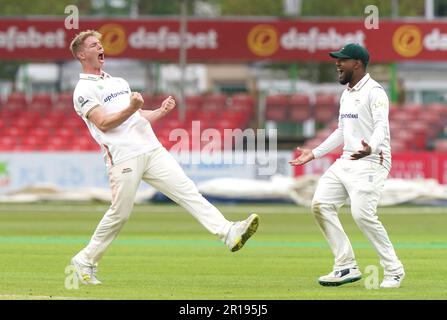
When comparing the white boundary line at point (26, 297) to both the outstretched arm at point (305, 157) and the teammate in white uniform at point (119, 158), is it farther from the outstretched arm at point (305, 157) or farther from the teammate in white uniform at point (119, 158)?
the outstretched arm at point (305, 157)

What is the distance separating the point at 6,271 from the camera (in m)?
13.5

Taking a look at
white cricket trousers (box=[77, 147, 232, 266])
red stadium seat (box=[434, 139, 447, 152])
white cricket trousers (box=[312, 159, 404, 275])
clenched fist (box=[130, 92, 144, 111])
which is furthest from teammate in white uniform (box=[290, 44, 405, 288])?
red stadium seat (box=[434, 139, 447, 152])

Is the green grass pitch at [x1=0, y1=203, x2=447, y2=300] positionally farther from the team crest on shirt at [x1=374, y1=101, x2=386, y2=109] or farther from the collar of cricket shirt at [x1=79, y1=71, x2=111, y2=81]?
the collar of cricket shirt at [x1=79, y1=71, x2=111, y2=81]

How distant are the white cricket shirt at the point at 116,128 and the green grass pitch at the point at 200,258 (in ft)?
4.09

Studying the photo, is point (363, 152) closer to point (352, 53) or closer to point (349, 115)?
point (349, 115)

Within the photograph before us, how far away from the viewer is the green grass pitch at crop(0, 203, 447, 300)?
37.3 feet

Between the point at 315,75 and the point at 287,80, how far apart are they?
1.36m

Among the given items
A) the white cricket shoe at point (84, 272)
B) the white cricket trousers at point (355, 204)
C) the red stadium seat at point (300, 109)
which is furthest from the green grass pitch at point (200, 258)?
the red stadium seat at point (300, 109)

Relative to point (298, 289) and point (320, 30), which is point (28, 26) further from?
point (298, 289)

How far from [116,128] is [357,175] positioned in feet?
7.37

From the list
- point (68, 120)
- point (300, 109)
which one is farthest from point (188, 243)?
point (300, 109)

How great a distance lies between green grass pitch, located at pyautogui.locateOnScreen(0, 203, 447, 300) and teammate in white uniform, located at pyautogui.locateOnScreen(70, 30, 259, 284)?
51cm

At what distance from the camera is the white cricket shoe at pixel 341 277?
11945mm
